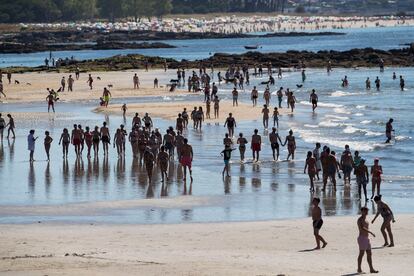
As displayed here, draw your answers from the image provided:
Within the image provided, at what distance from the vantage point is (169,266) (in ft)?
56.4

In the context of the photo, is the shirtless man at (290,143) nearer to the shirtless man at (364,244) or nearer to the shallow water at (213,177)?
the shallow water at (213,177)

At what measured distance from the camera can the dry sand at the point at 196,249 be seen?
17031 millimetres

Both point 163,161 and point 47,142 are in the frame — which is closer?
point 163,161

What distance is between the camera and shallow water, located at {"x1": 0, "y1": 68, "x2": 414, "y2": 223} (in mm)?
23797

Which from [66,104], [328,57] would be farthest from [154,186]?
[328,57]

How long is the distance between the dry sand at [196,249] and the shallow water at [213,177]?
4.27ft

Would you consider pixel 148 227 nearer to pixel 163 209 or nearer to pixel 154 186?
pixel 163 209

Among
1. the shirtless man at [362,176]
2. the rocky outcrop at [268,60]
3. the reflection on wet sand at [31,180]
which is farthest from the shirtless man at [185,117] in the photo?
the rocky outcrop at [268,60]

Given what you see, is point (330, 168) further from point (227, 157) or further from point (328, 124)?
point (328, 124)

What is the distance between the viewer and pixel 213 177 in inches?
1144

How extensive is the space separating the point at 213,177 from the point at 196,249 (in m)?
9.85

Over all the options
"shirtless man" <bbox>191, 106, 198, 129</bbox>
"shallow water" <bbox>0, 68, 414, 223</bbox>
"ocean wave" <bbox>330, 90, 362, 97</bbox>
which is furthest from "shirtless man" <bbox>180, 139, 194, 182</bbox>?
"ocean wave" <bbox>330, 90, 362, 97</bbox>

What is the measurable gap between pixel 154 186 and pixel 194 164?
4545mm

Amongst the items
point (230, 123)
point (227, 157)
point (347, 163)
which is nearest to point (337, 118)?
point (230, 123)
